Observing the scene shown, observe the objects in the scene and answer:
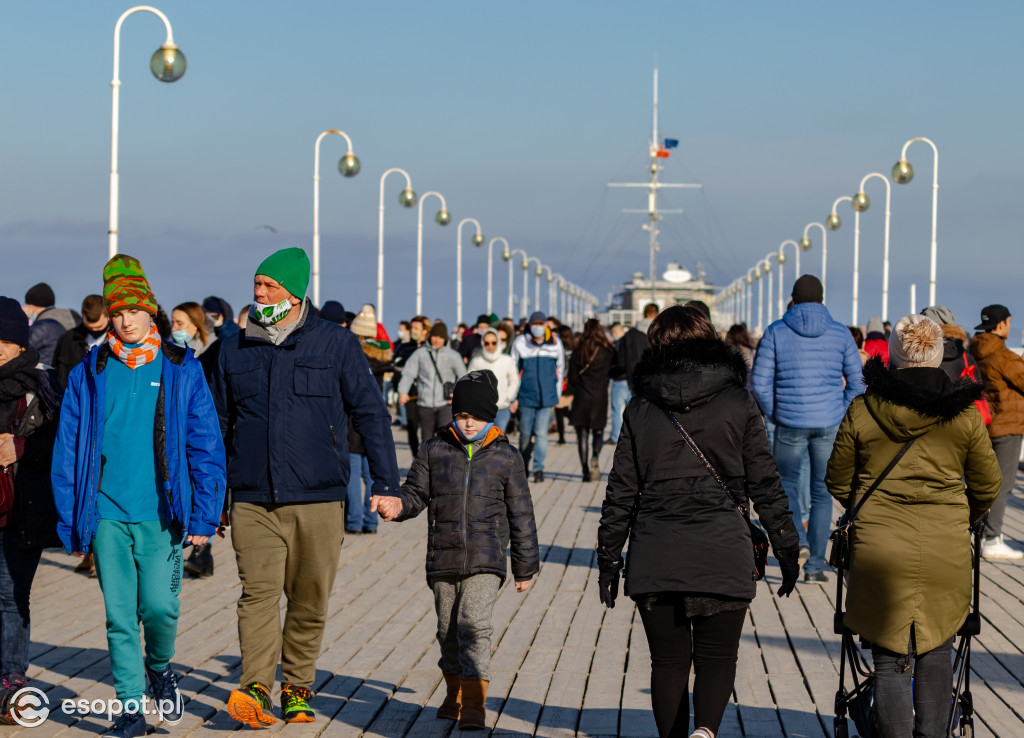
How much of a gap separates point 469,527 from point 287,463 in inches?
33.4

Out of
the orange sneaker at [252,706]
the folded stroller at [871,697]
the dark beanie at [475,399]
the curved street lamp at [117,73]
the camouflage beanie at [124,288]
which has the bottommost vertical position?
the orange sneaker at [252,706]

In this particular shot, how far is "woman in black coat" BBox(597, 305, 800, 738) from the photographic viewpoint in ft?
15.3

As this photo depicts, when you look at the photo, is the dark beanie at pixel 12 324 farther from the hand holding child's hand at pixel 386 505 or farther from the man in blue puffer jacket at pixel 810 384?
the man in blue puffer jacket at pixel 810 384

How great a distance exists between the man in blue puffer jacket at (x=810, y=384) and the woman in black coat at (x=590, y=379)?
683 centimetres

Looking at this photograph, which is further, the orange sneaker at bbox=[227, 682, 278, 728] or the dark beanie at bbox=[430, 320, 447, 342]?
the dark beanie at bbox=[430, 320, 447, 342]

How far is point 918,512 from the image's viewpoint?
16.4 feet

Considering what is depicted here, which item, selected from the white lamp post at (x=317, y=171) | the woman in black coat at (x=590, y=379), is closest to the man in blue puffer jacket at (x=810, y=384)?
the woman in black coat at (x=590, y=379)

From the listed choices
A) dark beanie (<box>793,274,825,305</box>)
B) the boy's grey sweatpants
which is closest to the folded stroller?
the boy's grey sweatpants

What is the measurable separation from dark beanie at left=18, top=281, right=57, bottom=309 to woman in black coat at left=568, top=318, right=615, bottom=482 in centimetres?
648

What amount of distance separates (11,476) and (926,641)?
3938 mm

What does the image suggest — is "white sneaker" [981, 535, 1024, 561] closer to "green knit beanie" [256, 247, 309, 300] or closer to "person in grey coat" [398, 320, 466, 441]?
"person in grey coat" [398, 320, 466, 441]

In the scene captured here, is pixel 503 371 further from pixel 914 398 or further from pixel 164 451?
pixel 914 398

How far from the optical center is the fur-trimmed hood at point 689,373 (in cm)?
473

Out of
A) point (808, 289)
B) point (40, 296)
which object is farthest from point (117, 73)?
point (808, 289)
